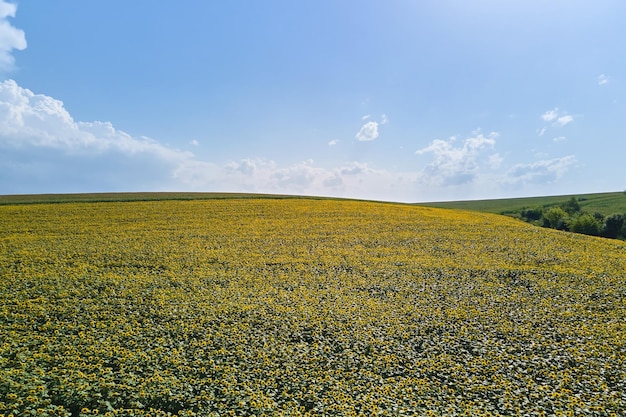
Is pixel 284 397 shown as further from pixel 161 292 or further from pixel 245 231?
pixel 245 231

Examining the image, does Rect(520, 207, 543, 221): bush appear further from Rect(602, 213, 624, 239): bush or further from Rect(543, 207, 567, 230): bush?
Rect(602, 213, 624, 239): bush

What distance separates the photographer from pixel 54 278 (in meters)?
18.7

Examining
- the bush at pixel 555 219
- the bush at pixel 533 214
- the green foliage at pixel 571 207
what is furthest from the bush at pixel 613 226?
the green foliage at pixel 571 207

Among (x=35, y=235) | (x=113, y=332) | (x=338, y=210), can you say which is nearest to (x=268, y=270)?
(x=113, y=332)

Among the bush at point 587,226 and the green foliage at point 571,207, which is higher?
the green foliage at point 571,207

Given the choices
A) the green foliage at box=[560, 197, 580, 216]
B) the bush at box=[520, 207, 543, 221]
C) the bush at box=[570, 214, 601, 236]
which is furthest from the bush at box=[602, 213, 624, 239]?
the green foliage at box=[560, 197, 580, 216]

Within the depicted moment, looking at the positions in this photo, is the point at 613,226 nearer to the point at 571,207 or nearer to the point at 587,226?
the point at 587,226

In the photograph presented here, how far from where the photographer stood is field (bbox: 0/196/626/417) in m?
9.64

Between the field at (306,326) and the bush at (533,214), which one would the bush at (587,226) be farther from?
the field at (306,326)

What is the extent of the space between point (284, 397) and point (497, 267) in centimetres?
1845

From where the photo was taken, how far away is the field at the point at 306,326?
9.64 m

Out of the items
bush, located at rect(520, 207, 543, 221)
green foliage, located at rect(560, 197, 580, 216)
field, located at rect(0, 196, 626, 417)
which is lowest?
field, located at rect(0, 196, 626, 417)

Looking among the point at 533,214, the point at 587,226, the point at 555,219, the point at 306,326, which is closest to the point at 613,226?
the point at 587,226

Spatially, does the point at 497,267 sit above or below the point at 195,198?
below
